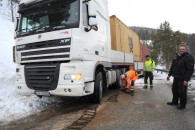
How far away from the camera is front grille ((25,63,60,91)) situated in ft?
21.9

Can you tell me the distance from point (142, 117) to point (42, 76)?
2.82 metres

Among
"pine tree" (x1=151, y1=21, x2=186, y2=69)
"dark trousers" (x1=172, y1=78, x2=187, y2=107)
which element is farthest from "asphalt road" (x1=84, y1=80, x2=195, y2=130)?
"pine tree" (x1=151, y1=21, x2=186, y2=69)

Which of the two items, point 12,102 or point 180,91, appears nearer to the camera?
point 180,91

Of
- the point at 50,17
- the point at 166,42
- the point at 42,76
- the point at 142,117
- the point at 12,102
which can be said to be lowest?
the point at 142,117

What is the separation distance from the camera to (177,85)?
24.9 feet

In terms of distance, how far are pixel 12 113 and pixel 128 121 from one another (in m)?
3.26

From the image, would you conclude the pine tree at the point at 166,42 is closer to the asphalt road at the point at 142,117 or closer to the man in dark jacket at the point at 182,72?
the asphalt road at the point at 142,117

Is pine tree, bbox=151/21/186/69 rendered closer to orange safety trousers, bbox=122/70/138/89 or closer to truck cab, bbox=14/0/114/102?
orange safety trousers, bbox=122/70/138/89

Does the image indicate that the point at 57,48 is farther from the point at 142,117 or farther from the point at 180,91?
the point at 180,91

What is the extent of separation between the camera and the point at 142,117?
20.4ft

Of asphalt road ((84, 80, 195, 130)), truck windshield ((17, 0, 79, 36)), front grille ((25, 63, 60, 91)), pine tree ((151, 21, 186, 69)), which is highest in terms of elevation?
pine tree ((151, 21, 186, 69))

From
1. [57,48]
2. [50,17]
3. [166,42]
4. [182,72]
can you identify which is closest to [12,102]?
[57,48]

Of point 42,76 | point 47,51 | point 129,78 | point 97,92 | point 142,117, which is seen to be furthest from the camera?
point 129,78

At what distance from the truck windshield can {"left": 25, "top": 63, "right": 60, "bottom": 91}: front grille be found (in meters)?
0.97
